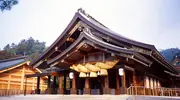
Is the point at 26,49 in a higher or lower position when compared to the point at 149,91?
higher

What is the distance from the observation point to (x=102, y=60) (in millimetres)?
15328

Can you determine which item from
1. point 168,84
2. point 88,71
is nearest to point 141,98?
point 88,71

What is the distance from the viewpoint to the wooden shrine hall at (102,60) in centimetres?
1426

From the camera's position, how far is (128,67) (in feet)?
46.5

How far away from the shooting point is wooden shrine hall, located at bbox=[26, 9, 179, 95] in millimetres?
14258

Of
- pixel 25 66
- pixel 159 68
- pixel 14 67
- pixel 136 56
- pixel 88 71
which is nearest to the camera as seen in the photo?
pixel 136 56

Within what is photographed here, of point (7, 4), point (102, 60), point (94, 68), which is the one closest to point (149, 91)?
point (102, 60)

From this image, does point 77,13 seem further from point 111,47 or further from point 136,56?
point 136,56

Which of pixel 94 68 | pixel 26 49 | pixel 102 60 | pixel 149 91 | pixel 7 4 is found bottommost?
pixel 149 91

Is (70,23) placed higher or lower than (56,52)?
higher

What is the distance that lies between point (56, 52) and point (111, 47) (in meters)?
7.32

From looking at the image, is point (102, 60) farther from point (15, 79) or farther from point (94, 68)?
point (15, 79)

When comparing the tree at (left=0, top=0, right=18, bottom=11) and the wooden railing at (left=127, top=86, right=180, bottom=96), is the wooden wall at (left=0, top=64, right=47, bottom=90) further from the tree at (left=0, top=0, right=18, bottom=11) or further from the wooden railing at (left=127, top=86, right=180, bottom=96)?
the wooden railing at (left=127, top=86, right=180, bottom=96)

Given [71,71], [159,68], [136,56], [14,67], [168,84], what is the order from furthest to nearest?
1. [14,67]
2. [168,84]
3. [159,68]
4. [71,71]
5. [136,56]
